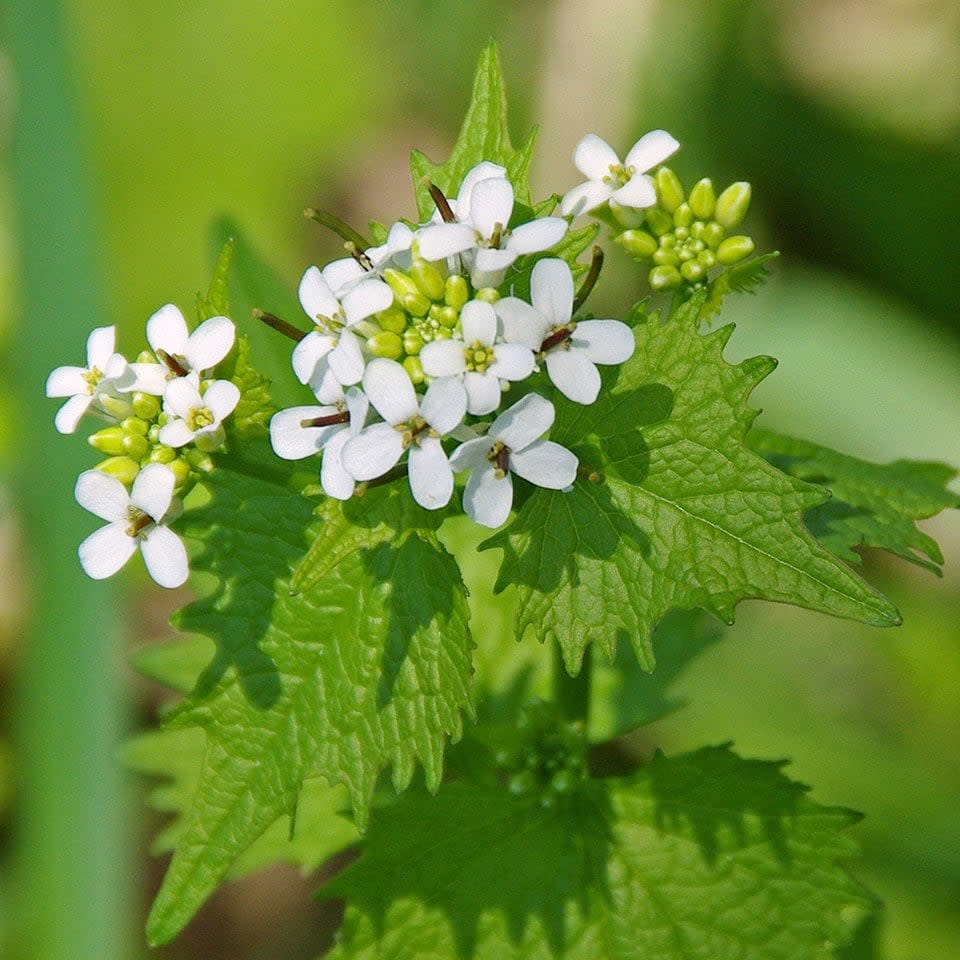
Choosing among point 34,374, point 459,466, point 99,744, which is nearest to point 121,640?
point 99,744

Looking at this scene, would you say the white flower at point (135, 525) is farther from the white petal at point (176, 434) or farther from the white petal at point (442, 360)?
the white petal at point (442, 360)

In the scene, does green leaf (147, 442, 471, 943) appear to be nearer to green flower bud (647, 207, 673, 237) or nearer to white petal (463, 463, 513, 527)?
white petal (463, 463, 513, 527)

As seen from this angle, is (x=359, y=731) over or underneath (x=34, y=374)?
underneath

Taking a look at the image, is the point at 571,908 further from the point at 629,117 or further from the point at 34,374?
the point at 629,117

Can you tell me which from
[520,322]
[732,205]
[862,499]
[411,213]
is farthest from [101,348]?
[411,213]

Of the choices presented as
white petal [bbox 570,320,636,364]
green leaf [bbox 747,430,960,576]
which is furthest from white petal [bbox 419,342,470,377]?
green leaf [bbox 747,430,960,576]

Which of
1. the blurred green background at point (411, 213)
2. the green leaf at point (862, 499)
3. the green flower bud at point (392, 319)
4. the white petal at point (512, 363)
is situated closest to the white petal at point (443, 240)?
the green flower bud at point (392, 319)
